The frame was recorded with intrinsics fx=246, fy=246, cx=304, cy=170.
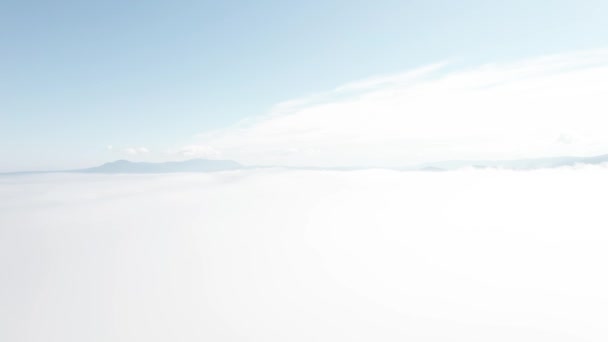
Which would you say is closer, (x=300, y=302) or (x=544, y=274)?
(x=300, y=302)

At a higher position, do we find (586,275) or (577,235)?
(577,235)

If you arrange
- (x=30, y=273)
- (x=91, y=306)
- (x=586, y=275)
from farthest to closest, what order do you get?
(x=586, y=275), (x=30, y=273), (x=91, y=306)

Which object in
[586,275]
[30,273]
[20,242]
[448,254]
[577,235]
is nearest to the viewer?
[30,273]

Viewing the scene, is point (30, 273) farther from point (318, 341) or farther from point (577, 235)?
point (577, 235)

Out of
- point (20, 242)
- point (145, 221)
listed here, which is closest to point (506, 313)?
point (145, 221)

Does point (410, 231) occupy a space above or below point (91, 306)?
above

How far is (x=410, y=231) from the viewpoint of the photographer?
11797 mm

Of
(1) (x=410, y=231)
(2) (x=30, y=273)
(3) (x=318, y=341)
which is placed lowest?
(3) (x=318, y=341)

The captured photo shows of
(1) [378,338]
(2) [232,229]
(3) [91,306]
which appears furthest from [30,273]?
(1) [378,338]

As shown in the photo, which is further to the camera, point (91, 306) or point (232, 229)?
point (232, 229)

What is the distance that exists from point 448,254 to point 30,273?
539 inches

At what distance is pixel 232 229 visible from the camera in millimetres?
11273

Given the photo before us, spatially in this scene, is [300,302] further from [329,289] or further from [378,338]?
[378,338]

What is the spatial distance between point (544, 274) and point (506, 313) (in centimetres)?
329
